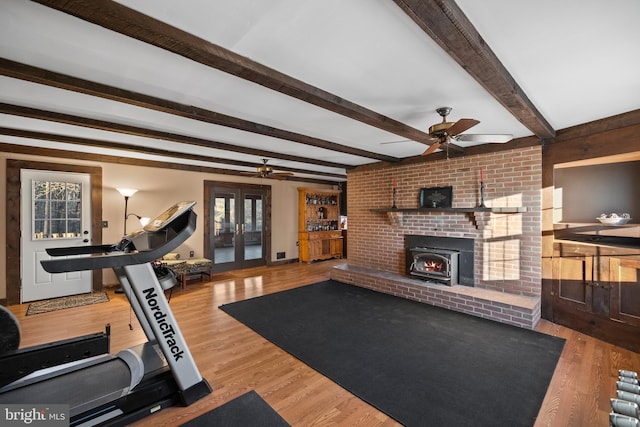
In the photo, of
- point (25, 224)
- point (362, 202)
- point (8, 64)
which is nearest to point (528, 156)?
point (362, 202)

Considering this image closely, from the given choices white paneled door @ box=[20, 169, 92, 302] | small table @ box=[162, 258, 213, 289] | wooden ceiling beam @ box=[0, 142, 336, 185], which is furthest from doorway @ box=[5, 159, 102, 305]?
small table @ box=[162, 258, 213, 289]

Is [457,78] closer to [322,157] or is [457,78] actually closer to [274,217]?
[322,157]

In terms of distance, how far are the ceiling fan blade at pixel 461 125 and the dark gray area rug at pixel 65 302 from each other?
5.27 metres

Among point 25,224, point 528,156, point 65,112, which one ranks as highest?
point 65,112

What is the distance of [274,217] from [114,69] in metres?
5.46

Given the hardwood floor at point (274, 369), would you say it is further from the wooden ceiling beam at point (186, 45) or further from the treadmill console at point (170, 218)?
the wooden ceiling beam at point (186, 45)

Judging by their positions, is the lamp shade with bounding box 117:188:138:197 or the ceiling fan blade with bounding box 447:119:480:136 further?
the lamp shade with bounding box 117:188:138:197

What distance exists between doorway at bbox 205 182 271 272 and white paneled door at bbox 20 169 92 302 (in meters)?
2.08

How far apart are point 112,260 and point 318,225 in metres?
6.27

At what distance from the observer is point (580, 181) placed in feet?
11.7

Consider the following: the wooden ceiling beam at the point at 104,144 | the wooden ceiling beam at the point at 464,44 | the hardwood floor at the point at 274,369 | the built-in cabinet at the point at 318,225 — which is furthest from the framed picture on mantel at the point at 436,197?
the built-in cabinet at the point at 318,225

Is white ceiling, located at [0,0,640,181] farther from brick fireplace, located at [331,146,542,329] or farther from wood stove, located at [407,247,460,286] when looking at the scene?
wood stove, located at [407,247,460,286]

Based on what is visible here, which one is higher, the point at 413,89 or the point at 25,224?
the point at 413,89

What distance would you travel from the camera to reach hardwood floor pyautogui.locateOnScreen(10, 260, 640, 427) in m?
1.92
